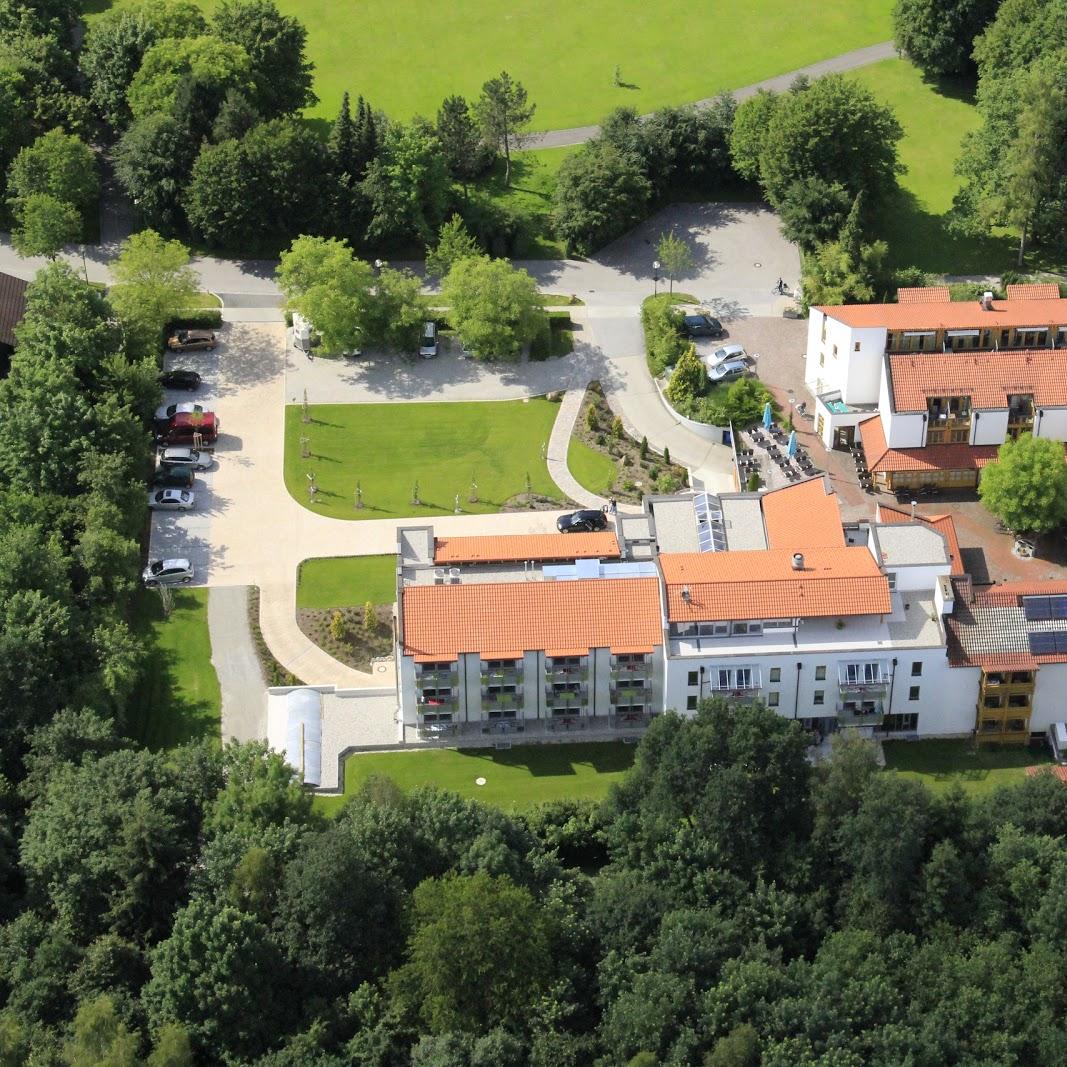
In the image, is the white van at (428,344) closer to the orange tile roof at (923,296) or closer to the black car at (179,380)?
the black car at (179,380)

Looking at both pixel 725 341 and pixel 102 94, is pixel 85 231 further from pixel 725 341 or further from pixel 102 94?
pixel 725 341

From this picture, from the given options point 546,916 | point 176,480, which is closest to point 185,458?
point 176,480

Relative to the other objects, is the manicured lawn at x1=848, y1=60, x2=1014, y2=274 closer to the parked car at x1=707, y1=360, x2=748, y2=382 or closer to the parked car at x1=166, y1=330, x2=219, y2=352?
the parked car at x1=707, y1=360, x2=748, y2=382

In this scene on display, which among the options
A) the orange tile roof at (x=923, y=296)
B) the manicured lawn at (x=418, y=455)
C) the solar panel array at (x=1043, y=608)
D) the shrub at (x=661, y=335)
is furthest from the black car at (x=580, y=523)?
the solar panel array at (x=1043, y=608)

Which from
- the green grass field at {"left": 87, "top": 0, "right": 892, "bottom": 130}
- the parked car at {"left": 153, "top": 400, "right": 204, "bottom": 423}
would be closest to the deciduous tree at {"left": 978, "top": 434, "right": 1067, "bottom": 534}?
the parked car at {"left": 153, "top": 400, "right": 204, "bottom": 423}

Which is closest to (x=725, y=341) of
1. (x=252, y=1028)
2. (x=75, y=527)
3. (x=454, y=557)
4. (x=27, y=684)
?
(x=454, y=557)

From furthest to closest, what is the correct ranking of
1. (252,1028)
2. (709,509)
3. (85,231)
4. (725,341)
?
(85,231) → (725,341) → (709,509) → (252,1028)
